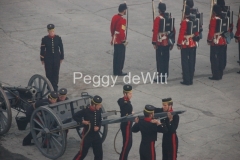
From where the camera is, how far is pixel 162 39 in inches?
660

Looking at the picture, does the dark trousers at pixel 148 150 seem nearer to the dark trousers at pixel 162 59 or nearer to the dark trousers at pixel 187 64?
the dark trousers at pixel 187 64

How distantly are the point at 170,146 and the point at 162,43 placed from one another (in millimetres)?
5348

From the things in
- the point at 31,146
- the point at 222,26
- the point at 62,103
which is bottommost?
the point at 31,146

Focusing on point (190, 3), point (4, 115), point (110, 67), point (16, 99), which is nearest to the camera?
point (4, 115)

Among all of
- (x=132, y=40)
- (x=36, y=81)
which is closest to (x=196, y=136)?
(x=36, y=81)

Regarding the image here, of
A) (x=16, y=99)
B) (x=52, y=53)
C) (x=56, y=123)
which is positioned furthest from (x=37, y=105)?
(x=52, y=53)

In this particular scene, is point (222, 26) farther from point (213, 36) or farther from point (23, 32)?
point (23, 32)

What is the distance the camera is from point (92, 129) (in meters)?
12.0

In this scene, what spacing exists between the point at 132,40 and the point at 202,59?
2445 mm

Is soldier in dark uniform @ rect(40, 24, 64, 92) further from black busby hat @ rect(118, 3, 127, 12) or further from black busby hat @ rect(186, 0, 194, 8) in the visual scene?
black busby hat @ rect(186, 0, 194, 8)

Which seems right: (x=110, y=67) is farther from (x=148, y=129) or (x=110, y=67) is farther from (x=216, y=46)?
(x=148, y=129)

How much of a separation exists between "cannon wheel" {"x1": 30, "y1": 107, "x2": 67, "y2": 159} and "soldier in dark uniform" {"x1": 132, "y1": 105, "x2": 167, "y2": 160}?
1.50 meters

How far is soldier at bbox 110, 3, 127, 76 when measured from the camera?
16.9 m

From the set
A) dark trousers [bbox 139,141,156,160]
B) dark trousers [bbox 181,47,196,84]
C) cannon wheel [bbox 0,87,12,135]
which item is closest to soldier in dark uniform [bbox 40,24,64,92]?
cannon wheel [bbox 0,87,12,135]
